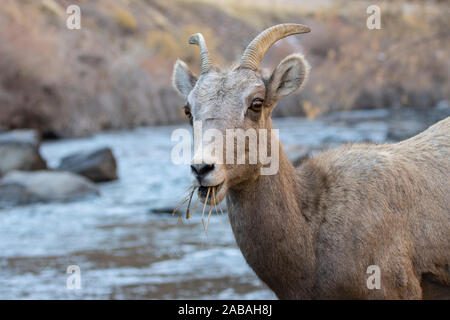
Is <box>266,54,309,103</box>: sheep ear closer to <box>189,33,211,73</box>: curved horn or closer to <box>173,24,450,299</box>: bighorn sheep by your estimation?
<box>173,24,450,299</box>: bighorn sheep

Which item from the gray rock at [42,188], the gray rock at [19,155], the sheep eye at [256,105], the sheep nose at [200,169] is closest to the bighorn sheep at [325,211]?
the sheep eye at [256,105]

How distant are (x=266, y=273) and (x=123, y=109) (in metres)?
26.6

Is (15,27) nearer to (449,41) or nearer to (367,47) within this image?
(367,47)

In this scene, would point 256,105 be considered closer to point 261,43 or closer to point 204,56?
point 261,43

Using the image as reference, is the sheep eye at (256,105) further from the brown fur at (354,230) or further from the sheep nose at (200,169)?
the sheep nose at (200,169)

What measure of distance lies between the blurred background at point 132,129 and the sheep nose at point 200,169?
5.46 ft

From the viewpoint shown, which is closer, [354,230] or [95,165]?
[354,230]

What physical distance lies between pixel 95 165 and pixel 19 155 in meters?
2.29

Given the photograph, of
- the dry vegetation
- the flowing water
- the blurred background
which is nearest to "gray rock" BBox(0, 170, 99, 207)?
the blurred background

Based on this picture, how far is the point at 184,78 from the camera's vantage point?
5.18 metres

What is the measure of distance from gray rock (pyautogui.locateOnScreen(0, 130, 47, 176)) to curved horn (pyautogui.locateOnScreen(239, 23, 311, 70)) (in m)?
13.0

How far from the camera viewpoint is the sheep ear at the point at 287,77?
15.3 ft

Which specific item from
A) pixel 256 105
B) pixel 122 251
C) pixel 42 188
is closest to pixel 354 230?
pixel 256 105

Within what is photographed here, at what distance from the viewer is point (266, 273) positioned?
4.61m
